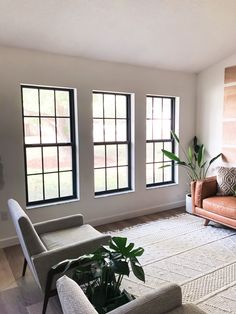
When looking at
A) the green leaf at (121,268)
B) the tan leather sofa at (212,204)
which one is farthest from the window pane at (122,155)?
the green leaf at (121,268)

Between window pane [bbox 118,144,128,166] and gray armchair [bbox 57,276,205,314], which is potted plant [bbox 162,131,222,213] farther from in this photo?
gray armchair [bbox 57,276,205,314]

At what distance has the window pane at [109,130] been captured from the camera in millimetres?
4109

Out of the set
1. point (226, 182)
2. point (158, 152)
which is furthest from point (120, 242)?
point (158, 152)

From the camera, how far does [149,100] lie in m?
4.50

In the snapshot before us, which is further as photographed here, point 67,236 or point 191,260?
point 191,260

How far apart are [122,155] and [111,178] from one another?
1.42 ft

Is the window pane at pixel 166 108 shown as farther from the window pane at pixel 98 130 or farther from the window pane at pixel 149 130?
the window pane at pixel 98 130

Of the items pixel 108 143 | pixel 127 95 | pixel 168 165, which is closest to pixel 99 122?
pixel 108 143

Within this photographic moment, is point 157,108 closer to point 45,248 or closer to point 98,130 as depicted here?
point 98,130

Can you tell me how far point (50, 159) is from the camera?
3.67 m

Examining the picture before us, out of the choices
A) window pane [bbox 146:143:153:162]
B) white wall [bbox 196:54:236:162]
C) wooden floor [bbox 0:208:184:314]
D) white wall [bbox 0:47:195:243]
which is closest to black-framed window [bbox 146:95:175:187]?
window pane [bbox 146:143:153:162]

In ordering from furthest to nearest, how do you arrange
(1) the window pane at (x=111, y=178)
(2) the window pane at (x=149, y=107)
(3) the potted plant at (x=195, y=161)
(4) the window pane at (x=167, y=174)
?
(4) the window pane at (x=167, y=174) → (3) the potted plant at (x=195, y=161) → (2) the window pane at (x=149, y=107) → (1) the window pane at (x=111, y=178)

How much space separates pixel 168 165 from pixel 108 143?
130 cm

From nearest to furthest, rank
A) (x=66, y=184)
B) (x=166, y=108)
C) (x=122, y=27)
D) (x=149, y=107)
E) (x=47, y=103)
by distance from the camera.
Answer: (x=122, y=27), (x=47, y=103), (x=66, y=184), (x=149, y=107), (x=166, y=108)
